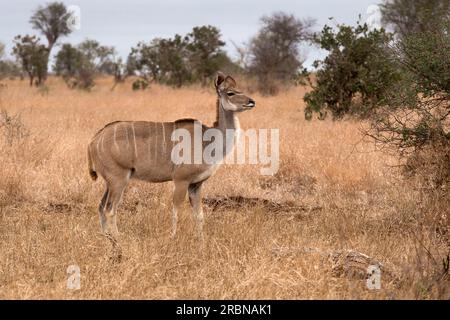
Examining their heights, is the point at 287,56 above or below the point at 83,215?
above

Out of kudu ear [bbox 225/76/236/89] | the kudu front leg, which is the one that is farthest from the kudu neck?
the kudu front leg

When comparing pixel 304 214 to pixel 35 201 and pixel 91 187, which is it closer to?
pixel 91 187

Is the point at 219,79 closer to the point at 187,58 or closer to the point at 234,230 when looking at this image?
the point at 234,230

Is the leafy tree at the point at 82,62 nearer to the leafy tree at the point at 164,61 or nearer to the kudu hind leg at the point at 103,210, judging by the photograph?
the leafy tree at the point at 164,61

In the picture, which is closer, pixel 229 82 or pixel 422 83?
pixel 422 83

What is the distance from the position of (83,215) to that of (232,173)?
2.42 metres

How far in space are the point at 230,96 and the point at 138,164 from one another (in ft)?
4.06

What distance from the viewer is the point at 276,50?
2598cm

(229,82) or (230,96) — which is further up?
(229,82)

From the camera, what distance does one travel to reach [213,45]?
28.7m

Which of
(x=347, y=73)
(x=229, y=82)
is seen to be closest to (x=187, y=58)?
(x=347, y=73)

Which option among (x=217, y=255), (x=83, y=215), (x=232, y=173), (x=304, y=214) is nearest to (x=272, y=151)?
(x=232, y=173)

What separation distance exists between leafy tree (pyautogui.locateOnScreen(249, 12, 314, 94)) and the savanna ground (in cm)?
1336
